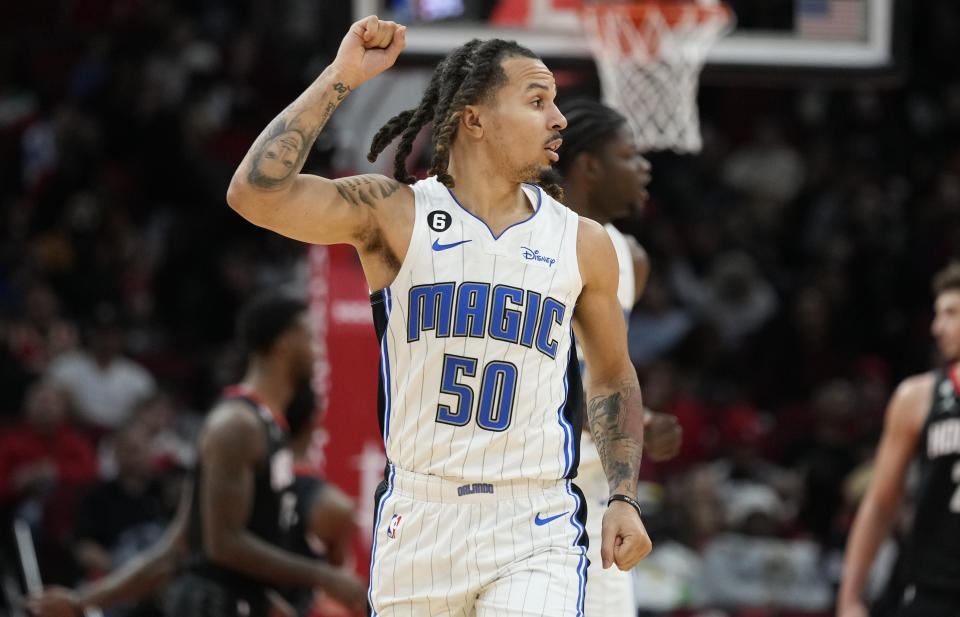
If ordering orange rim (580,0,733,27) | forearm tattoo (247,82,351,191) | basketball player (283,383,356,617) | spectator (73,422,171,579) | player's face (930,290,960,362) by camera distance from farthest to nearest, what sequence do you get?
spectator (73,422,171,579), orange rim (580,0,733,27), basketball player (283,383,356,617), player's face (930,290,960,362), forearm tattoo (247,82,351,191)

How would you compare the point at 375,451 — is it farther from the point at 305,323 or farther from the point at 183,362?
the point at 183,362

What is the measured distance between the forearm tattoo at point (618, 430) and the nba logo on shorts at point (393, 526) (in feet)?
1.98

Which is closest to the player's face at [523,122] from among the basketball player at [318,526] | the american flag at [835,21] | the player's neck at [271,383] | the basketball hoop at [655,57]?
the player's neck at [271,383]

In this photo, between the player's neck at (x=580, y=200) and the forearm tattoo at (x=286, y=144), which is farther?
the player's neck at (x=580, y=200)

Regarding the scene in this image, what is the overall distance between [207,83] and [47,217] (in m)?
2.57

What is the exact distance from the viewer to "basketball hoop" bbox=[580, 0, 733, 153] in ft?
23.8

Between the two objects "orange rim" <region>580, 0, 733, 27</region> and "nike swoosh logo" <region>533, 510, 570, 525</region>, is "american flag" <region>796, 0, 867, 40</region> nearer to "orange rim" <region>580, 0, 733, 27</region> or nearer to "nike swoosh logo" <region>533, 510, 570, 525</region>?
"orange rim" <region>580, 0, 733, 27</region>

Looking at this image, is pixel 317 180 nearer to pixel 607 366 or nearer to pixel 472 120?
pixel 472 120

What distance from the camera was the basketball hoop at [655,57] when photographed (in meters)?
7.24

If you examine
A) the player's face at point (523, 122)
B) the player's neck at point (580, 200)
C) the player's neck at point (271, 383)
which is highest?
the player's face at point (523, 122)

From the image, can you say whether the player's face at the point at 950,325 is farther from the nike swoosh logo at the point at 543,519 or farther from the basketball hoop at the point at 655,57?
the nike swoosh logo at the point at 543,519

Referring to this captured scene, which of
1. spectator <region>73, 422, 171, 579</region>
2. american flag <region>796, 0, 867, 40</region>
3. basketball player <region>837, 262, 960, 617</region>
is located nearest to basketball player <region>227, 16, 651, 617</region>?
basketball player <region>837, 262, 960, 617</region>

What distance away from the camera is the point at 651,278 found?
12805mm

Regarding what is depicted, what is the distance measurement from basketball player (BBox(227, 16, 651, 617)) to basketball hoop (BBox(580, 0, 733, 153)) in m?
3.33
